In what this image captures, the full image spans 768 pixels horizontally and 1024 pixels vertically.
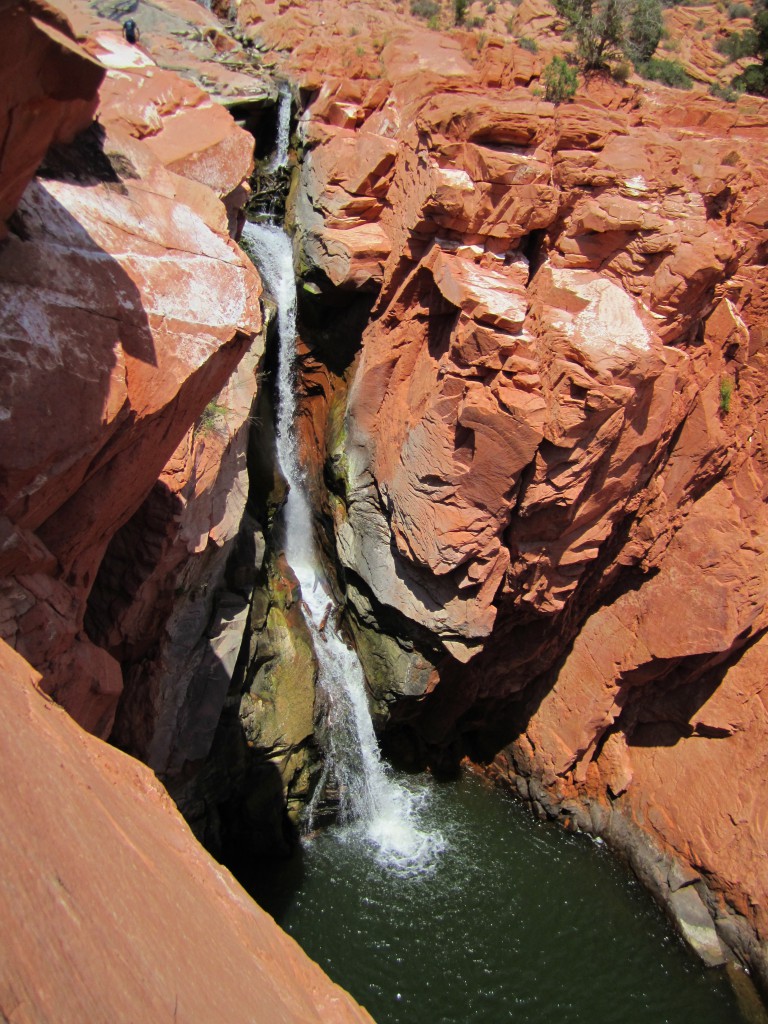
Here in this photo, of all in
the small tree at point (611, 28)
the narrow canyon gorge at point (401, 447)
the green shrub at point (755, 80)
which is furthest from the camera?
the green shrub at point (755, 80)

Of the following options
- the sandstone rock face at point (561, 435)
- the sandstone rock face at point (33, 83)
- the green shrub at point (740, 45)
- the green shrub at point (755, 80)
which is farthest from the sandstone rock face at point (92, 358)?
the green shrub at point (740, 45)

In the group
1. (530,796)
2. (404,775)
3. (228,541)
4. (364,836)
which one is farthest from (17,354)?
(530,796)

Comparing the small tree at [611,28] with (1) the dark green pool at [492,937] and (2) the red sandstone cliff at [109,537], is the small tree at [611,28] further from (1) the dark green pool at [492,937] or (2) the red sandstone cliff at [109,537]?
(1) the dark green pool at [492,937]

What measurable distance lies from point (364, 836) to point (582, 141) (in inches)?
390

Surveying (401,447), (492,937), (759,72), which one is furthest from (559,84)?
(492,937)

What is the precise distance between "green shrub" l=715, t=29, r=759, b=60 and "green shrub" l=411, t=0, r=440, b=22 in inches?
312

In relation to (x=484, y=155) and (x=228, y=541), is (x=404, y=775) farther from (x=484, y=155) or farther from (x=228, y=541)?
(x=484, y=155)

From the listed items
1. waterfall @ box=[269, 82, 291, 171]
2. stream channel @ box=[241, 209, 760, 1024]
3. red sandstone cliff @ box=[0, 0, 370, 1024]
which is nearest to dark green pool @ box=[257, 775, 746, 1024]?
stream channel @ box=[241, 209, 760, 1024]

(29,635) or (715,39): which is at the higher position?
(715,39)

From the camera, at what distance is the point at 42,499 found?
461cm

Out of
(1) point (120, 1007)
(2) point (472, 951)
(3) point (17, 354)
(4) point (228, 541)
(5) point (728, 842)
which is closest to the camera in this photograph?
(1) point (120, 1007)

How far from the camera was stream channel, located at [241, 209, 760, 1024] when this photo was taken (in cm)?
881

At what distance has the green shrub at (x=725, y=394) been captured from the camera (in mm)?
10352

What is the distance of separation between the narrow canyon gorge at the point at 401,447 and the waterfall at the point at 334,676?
6 centimetres
